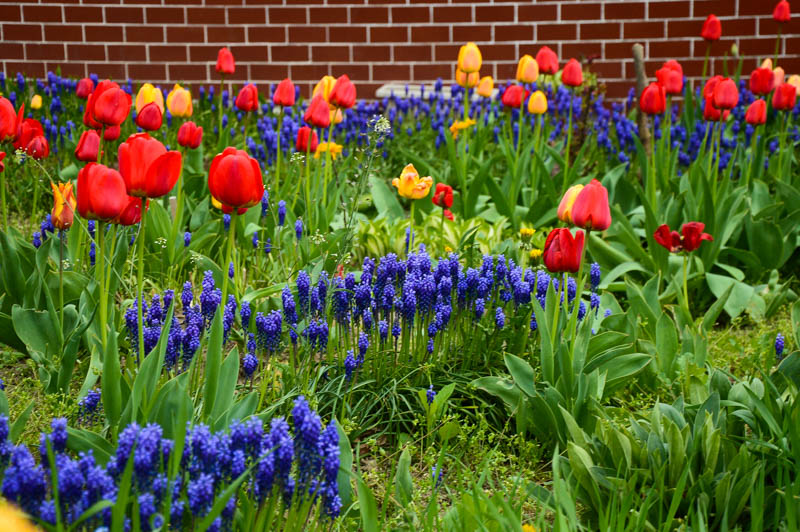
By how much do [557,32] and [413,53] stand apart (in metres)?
1.03

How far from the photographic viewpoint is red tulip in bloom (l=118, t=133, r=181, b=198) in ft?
5.97

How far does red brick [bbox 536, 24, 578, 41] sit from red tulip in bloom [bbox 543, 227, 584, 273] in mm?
4373

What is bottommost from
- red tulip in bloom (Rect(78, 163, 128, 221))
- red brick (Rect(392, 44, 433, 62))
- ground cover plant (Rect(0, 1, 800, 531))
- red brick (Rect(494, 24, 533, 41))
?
ground cover plant (Rect(0, 1, 800, 531))

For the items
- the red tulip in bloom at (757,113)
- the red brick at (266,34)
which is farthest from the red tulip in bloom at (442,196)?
the red brick at (266,34)

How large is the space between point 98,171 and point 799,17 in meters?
5.74

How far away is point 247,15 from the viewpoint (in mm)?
6371

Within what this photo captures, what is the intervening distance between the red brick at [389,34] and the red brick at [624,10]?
1.43 m

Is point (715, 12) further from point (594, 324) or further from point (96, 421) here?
point (96, 421)

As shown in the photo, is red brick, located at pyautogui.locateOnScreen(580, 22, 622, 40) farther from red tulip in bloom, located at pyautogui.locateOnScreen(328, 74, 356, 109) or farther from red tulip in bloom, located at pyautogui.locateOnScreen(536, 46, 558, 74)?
red tulip in bloom, located at pyautogui.locateOnScreen(328, 74, 356, 109)

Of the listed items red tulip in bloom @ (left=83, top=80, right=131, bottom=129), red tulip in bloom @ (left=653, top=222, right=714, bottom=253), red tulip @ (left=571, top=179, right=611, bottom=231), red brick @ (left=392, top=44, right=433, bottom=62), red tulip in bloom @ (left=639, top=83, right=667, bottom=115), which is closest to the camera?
red tulip @ (left=571, top=179, right=611, bottom=231)

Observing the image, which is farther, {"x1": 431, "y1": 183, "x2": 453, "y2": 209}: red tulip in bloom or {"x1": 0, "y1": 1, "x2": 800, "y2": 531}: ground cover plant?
{"x1": 431, "y1": 183, "x2": 453, "y2": 209}: red tulip in bloom

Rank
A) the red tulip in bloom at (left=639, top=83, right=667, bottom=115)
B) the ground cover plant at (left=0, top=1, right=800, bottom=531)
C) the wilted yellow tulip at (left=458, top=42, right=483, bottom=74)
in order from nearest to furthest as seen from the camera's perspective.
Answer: the ground cover plant at (left=0, top=1, right=800, bottom=531) < the red tulip in bloom at (left=639, top=83, right=667, bottom=115) < the wilted yellow tulip at (left=458, top=42, right=483, bottom=74)

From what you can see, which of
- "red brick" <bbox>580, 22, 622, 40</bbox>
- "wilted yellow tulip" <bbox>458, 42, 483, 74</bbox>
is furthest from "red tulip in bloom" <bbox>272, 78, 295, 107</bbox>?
"red brick" <bbox>580, 22, 622, 40</bbox>

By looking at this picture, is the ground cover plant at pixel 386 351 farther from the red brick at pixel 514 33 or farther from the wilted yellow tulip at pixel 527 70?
the red brick at pixel 514 33
